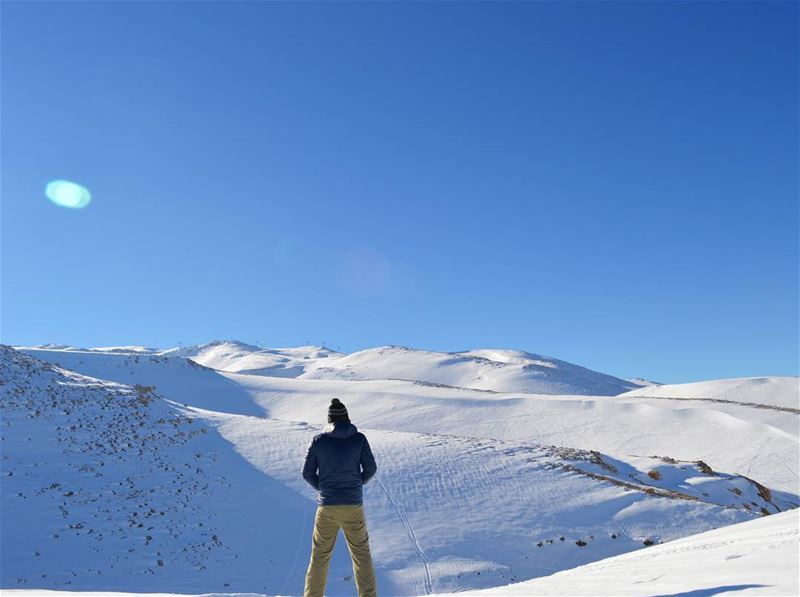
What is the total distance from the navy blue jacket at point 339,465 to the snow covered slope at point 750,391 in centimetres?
5777

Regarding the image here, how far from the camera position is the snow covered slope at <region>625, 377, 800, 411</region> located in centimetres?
5801

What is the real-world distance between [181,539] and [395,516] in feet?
21.1

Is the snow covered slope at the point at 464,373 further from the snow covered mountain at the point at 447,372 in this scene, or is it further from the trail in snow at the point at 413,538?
the trail in snow at the point at 413,538

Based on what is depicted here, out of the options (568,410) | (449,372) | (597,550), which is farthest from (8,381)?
(449,372)

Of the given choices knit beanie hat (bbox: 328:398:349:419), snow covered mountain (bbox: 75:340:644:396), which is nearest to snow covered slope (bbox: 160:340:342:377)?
snow covered mountain (bbox: 75:340:644:396)

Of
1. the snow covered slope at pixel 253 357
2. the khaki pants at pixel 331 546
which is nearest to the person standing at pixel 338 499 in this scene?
the khaki pants at pixel 331 546

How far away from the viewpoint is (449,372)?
313 feet

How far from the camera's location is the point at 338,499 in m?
6.48

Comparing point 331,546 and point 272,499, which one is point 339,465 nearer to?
point 331,546

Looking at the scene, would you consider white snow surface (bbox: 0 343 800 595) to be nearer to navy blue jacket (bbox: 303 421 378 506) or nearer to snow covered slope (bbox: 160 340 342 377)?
navy blue jacket (bbox: 303 421 378 506)

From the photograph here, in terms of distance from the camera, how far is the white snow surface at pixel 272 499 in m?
14.6

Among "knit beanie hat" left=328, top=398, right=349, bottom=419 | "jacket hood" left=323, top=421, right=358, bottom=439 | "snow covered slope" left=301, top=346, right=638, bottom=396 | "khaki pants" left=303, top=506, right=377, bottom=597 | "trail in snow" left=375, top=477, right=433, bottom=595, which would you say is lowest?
"trail in snow" left=375, top=477, right=433, bottom=595

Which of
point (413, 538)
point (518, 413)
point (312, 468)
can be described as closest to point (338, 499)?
point (312, 468)

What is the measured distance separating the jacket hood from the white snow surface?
877cm
